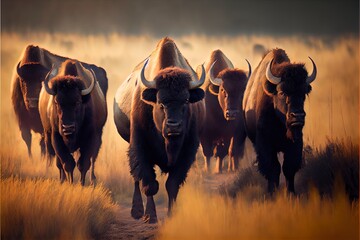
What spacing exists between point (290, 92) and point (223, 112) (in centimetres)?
109

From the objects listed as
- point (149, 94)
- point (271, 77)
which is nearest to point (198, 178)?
point (149, 94)

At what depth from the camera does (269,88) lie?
6824mm

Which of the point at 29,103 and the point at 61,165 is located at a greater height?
the point at 29,103

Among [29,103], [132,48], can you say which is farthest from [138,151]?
[29,103]

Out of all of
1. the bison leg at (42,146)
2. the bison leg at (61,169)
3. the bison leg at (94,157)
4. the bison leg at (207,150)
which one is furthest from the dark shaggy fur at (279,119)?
the bison leg at (42,146)

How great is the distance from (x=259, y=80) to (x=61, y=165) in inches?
99.1

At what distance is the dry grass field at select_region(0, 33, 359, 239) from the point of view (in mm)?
6609

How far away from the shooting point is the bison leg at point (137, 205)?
22.6 ft

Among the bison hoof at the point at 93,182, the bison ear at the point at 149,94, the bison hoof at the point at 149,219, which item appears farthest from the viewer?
the bison hoof at the point at 93,182

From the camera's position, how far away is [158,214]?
6.73m

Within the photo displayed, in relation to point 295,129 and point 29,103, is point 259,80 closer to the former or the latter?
point 295,129

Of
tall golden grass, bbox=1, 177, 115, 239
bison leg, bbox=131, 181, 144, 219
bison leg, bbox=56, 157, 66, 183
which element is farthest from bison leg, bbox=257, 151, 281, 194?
bison leg, bbox=56, 157, 66, 183

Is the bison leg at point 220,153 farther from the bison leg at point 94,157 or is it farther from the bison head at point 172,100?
the bison leg at point 94,157

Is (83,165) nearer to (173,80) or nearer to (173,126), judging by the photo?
(173,126)
